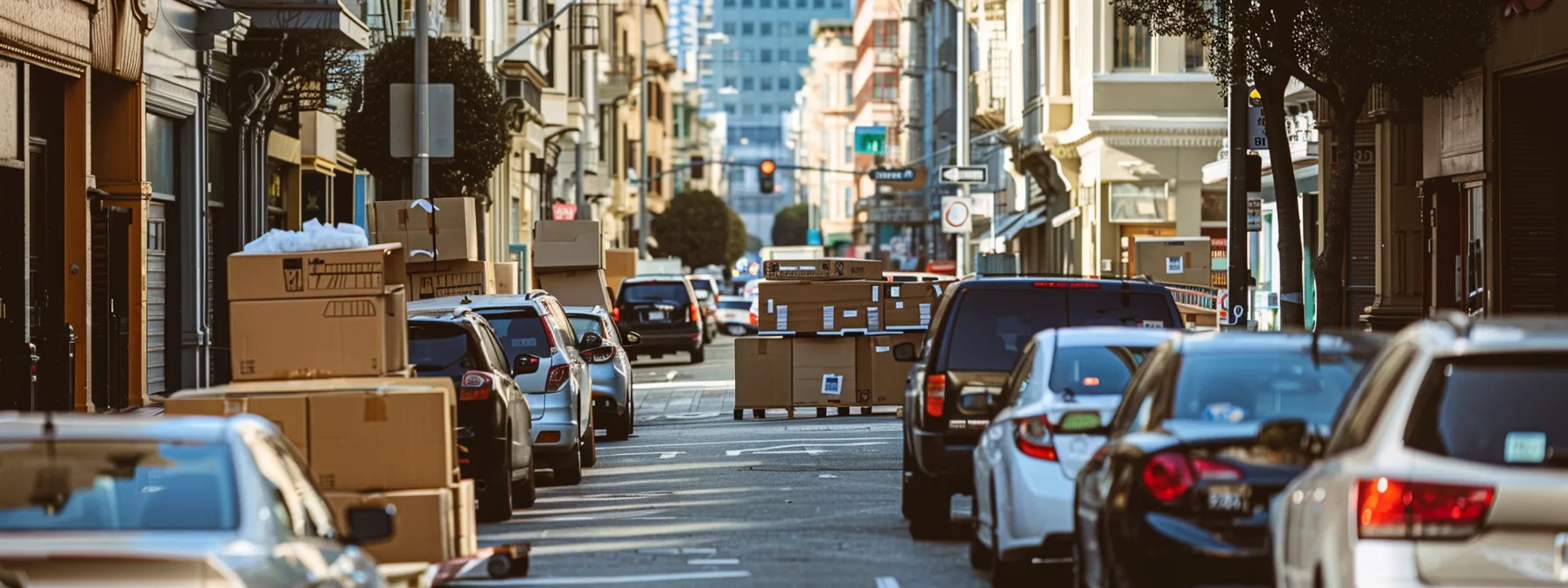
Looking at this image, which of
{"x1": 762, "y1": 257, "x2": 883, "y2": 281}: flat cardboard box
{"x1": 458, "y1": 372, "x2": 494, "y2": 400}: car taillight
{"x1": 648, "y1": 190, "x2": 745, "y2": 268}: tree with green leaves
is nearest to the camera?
{"x1": 458, "y1": 372, "x2": 494, "y2": 400}: car taillight

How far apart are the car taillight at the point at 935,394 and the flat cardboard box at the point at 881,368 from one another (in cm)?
1433

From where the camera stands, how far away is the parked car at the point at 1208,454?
28.2 feet

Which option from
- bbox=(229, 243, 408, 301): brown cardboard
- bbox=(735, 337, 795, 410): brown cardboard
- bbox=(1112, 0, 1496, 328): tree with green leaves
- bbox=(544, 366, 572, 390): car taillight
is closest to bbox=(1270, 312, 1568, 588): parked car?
bbox=(229, 243, 408, 301): brown cardboard

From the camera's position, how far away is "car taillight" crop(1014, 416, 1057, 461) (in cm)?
1138

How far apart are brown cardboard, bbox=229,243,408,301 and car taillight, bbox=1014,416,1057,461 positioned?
12.9 feet

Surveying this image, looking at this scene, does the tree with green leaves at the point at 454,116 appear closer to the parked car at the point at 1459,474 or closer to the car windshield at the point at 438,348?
the car windshield at the point at 438,348

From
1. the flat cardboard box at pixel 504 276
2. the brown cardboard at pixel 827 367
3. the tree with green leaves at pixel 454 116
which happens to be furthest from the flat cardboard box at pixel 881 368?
the tree with green leaves at pixel 454 116

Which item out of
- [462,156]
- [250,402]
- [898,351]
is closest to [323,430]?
[250,402]

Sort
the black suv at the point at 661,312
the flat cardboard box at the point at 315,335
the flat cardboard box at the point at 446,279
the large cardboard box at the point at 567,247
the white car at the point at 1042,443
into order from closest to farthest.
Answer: the white car at the point at 1042,443 → the flat cardboard box at the point at 315,335 → the flat cardboard box at the point at 446,279 → the large cardboard box at the point at 567,247 → the black suv at the point at 661,312

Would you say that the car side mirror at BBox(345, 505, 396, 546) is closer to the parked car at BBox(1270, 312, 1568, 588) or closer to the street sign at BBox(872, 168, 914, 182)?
Result: the parked car at BBox(1270, 312, 1568, 588)

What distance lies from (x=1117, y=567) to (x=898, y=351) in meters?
7.89

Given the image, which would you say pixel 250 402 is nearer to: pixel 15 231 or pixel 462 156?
pixel 15 231

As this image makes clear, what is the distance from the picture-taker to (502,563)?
11.6 m

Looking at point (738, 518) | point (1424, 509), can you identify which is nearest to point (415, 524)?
point (738, 518)
